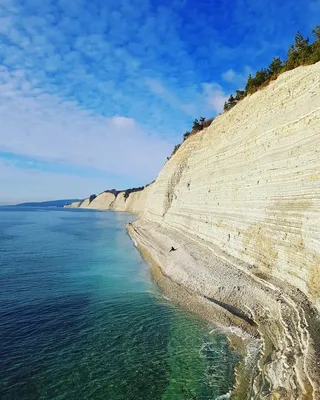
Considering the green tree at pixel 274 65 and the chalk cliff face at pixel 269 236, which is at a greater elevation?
the green tree at pixel 274 65

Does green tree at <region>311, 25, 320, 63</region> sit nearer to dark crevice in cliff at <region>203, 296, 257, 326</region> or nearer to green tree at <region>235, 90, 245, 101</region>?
green tree at <region>235, 90, 245, 101</region>

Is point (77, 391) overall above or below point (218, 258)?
below

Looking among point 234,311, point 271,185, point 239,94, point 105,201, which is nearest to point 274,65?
point 239,94

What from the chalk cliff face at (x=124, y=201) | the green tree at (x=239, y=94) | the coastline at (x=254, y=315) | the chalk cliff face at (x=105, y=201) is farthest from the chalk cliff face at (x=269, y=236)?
the chalk cliff face at (x=105, y=201)

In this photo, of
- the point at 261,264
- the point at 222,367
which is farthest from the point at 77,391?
the point at 261,264

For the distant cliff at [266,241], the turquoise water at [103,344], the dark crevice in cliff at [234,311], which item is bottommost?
the turquoise water at [103,344]

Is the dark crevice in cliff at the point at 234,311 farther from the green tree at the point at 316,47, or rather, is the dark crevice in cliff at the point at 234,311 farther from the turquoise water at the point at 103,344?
the green tree at the point at 316,47

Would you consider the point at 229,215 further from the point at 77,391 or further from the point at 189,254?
the point at 77,391
